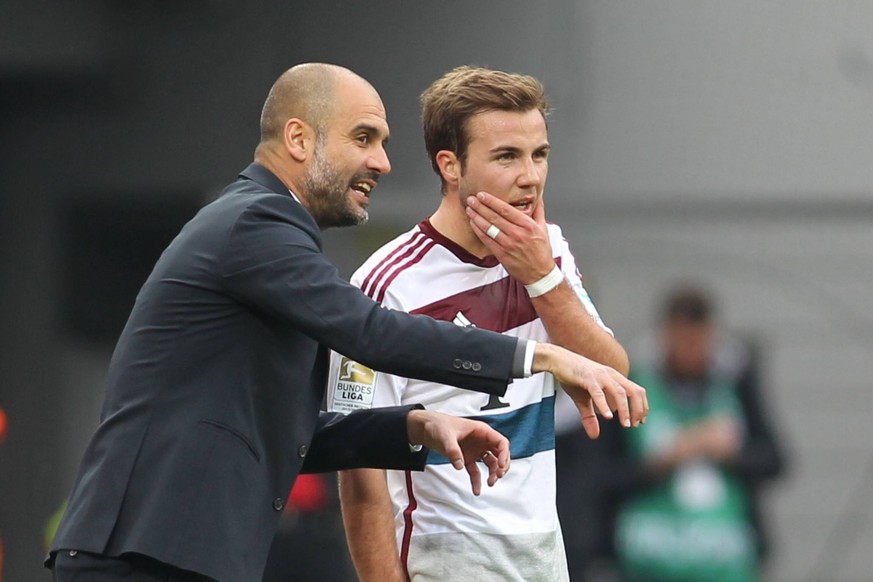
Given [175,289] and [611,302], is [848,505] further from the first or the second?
[175,289]

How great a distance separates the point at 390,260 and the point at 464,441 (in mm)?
566

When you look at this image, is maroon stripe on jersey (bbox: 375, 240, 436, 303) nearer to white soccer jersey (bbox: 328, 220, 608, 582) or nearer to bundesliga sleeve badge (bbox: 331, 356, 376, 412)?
white soccer jersey (bbox: 328, 220, 608, 582)

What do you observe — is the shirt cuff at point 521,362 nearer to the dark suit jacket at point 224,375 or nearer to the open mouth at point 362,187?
the dark suit jacket at point 224,375

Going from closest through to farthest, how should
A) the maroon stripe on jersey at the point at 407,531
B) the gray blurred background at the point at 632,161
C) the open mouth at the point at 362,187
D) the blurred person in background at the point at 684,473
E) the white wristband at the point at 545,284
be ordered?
the open mouth at the point at 362,187, the white wristband at the point at 545,284, the maroon stripe on jersey at the point at 407,531, the blurred person in background at the point at 684,473, the gray blurred background at the point at 632,161

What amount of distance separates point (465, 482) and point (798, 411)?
10.4 feet

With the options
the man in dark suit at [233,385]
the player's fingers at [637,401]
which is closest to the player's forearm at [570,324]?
the man in dark suit at [233,385]

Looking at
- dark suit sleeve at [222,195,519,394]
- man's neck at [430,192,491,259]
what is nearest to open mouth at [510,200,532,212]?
man's neck at [430,192,491,259]

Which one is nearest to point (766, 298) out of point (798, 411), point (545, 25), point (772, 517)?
point (798, 411)

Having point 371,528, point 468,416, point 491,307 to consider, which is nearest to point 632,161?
point 491,307

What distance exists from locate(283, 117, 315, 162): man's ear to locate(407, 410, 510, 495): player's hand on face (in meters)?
0.56

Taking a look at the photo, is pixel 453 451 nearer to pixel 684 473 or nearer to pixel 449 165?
pixel 449 165

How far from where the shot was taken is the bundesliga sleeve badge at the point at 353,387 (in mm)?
3074

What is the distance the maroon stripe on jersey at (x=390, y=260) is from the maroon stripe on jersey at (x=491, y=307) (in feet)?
0.36

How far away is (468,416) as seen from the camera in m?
3.09
